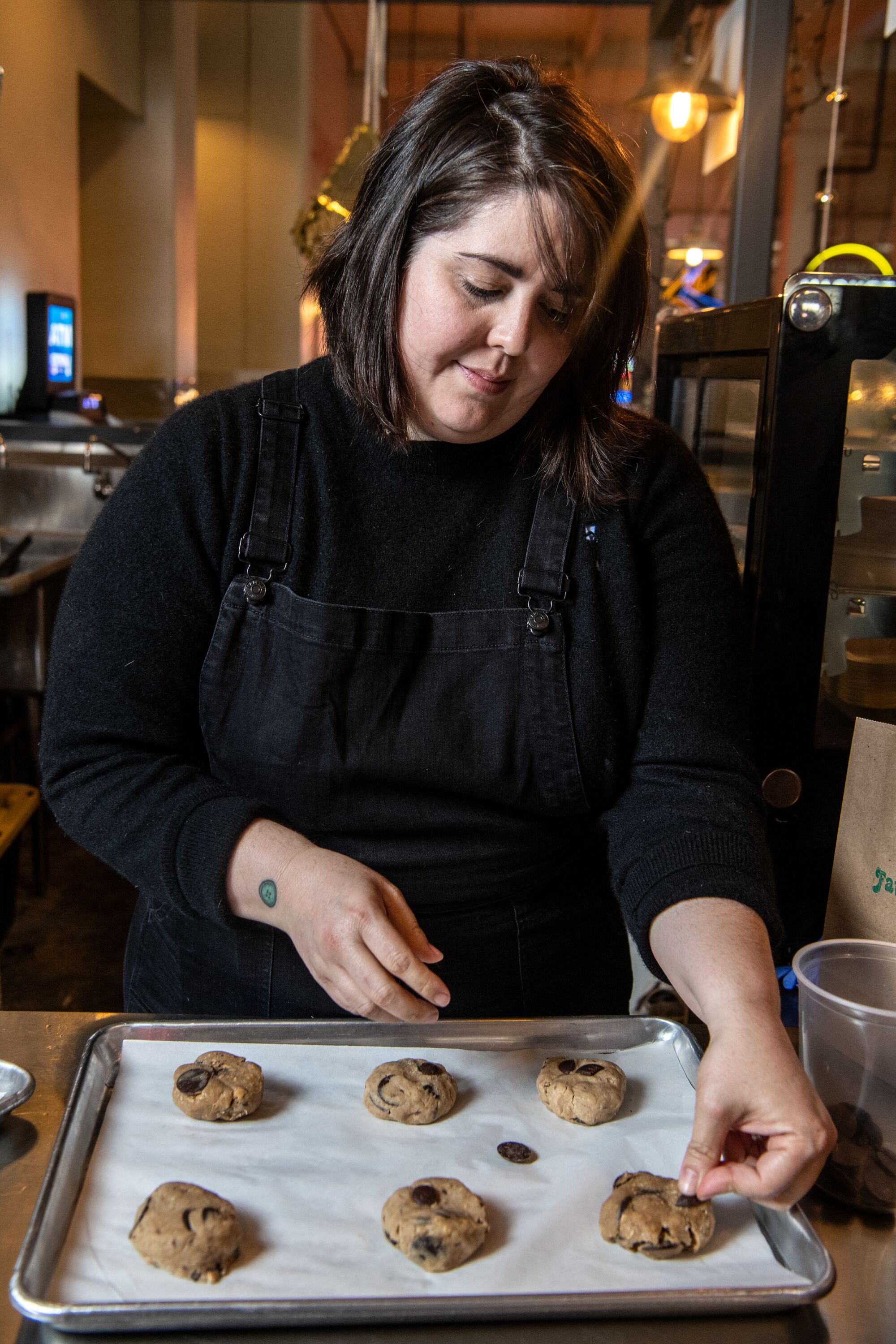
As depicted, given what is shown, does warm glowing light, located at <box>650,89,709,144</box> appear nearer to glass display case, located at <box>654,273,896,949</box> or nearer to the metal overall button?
glass display case, located at <box>654,273,896,949</box>

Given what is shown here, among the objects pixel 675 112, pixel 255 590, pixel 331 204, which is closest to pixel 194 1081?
pixel 255 590

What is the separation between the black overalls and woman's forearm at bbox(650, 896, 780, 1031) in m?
0.21

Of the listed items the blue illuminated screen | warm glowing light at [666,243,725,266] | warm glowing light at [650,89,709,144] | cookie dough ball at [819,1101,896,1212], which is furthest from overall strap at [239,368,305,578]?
the blue illuminated screen

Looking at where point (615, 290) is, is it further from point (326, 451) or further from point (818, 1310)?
point (818, 1310)

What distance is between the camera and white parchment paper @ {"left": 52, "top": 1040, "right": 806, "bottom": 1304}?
0.71 m

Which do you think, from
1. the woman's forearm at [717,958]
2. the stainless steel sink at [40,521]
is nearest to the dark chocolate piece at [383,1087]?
the woman's forearm at [717,958]

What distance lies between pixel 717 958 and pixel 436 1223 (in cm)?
32

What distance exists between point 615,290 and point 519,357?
0.15 metres

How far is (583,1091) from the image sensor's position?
2.90 feet

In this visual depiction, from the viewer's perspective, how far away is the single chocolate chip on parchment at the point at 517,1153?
0.84m

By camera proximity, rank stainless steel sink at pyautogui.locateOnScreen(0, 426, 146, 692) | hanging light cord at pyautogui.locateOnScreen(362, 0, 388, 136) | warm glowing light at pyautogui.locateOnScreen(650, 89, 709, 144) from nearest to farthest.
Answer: stainless steel sink at pyautogui.locateOnScreen(0, 426, 146, 692) → warm glowing light at pyautogui.locateOnScreen(650, 89, 709, 144) → hanging light cord at pyautogui.locateOnScreen(362, 0, 388, 136)

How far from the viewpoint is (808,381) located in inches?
49.7

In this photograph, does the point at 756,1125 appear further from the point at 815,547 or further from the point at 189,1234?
the point at 815,547

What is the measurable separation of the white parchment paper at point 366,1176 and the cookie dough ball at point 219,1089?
0.03 feet
